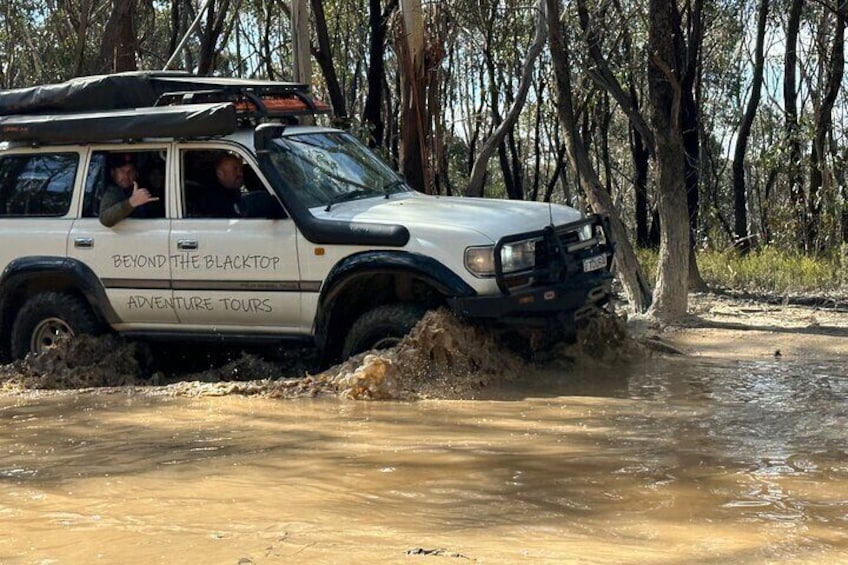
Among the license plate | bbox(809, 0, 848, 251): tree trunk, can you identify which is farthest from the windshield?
bbox(809, 0, 848, 251): tree trunk

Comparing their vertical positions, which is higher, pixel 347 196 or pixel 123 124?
pixel 123 124

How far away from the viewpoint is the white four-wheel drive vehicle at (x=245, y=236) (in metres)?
7.25

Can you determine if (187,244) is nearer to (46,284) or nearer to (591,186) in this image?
(46,284)

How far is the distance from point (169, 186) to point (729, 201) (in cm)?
2987

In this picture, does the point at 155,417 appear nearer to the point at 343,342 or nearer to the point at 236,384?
the point at 236,384

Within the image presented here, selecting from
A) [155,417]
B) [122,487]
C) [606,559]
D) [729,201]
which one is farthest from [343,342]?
[729,201]

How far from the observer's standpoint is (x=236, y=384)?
25.8 ft

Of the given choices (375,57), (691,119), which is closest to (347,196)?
(691,119)

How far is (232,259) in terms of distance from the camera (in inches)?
308

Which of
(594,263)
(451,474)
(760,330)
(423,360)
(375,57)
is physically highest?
(375,57)

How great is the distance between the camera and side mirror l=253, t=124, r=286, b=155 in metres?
7.64

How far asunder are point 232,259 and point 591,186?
16.7 ft

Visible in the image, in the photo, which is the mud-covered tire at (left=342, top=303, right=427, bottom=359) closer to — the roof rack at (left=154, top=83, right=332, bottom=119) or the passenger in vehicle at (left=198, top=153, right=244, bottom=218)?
the passenger in vehicle at (left=198, top=153, right=244, bottom=218)

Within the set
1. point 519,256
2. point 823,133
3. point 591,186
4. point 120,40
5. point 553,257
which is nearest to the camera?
point 519,256
